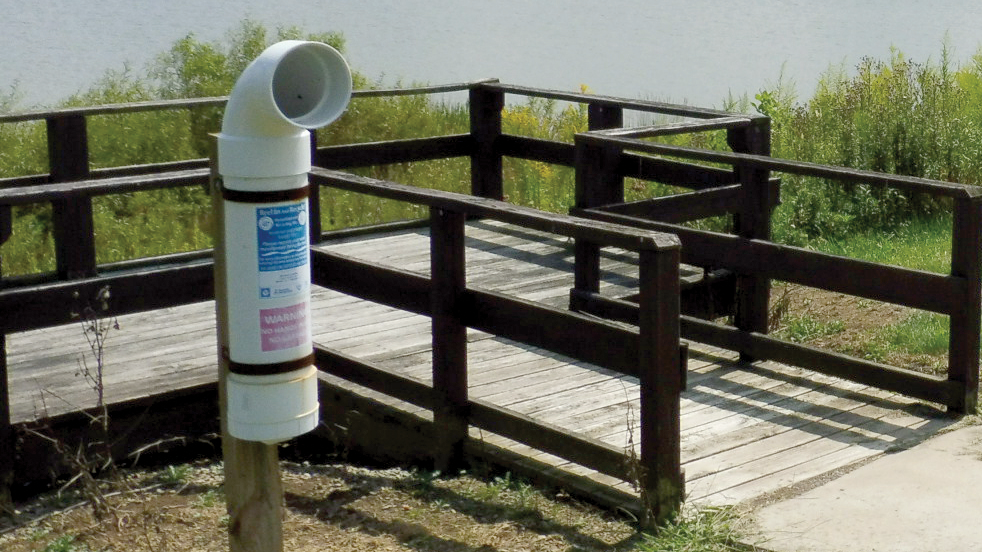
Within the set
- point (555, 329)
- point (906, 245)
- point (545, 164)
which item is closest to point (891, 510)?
point (555, 329)

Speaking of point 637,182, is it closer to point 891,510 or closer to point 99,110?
point 99,110

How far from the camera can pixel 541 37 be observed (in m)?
29.3

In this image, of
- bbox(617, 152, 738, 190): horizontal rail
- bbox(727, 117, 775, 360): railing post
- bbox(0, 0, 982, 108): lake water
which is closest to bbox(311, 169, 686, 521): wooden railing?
bbox(727, 117, 775, 360): railing post

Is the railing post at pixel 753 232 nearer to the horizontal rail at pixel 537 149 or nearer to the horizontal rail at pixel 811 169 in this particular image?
the horizontal rail at pixel 811 169

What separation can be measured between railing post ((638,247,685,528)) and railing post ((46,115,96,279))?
13.9ft

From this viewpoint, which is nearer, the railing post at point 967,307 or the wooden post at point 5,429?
the wooden post at point 5,429

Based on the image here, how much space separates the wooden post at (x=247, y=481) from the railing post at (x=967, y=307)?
10.3ft

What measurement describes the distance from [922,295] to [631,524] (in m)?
1.94

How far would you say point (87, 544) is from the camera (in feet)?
14.8

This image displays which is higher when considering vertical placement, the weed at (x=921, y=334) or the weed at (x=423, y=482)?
the weed at (x=921, y=334)

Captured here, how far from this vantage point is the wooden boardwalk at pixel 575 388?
16.5 feet

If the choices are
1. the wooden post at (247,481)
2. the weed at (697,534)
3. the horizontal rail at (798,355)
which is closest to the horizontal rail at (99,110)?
the horizontal rail at (798,355)

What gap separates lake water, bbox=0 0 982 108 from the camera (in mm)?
24281

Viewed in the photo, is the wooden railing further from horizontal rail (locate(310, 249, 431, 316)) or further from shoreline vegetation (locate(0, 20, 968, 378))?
shoreline vegetation (locate(0, 20, 968, 378))
